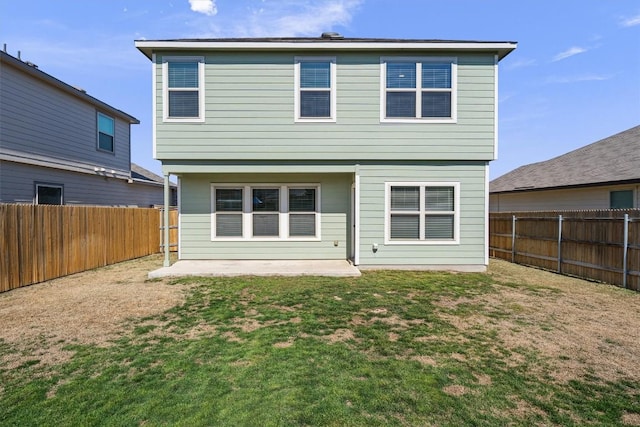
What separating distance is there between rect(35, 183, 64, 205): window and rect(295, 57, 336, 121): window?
29.3 feet

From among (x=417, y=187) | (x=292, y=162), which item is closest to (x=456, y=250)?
(x=417, y=187)

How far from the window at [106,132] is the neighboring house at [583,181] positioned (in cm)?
1894

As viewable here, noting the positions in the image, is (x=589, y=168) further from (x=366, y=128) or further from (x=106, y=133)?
(x=106, y=133)

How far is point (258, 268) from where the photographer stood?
8.34 m

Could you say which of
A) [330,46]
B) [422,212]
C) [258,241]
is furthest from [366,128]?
[258,241]

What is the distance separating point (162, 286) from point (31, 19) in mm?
Result: 9996

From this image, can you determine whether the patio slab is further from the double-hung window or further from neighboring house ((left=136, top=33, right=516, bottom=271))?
the double-hung window

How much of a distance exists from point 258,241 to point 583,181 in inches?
490

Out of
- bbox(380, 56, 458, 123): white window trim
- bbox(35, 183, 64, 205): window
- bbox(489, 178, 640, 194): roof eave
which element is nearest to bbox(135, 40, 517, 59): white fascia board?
→ bbox(380, 56, 458, 123): white window trim

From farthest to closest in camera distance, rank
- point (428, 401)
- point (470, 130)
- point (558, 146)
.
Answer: point (558, 146) < point (470, 130) < point (428, 401)

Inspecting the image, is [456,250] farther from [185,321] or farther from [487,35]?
[185,321]

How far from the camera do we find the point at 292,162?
8.66 metres

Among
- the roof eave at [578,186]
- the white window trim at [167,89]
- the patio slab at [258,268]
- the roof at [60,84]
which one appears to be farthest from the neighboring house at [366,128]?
the roof eave at [578,186]

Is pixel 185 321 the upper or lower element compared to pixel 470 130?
lower
